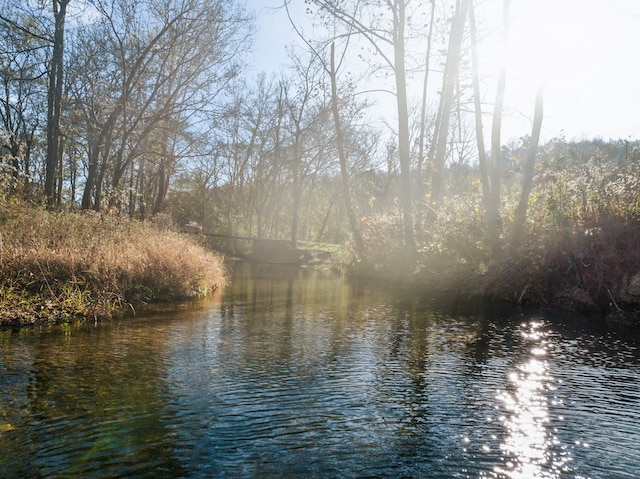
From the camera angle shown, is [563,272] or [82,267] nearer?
[82,267]

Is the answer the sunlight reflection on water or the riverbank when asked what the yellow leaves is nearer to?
the sunlight reflection on water

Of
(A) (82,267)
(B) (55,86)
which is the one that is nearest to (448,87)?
(B) (55,86)

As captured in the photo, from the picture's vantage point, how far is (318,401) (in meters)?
5.25

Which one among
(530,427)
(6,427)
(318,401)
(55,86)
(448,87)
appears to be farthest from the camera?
(448,87)

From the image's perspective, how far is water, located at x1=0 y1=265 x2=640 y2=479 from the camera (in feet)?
12.8

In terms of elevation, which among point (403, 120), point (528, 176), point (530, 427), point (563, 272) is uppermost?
point (403, 120)

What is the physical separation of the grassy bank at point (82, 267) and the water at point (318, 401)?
0.79 meters

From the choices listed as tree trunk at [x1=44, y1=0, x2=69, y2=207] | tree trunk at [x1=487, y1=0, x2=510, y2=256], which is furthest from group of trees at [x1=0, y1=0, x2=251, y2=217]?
tree trunk at [x1=487, y1=0, x2=510, y2=256]

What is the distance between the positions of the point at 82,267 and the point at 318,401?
6443 millimetres

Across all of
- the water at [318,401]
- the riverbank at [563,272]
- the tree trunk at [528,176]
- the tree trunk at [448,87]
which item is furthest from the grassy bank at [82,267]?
the tree trunk at [448,87]

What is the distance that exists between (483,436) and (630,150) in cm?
1185

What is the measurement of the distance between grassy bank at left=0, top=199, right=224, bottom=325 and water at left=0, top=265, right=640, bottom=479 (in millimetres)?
786

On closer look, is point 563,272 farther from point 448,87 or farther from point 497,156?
point 448,87

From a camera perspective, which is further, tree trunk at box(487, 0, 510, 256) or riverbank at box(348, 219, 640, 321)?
tree trunk at box(487, 0, 510, 256)
